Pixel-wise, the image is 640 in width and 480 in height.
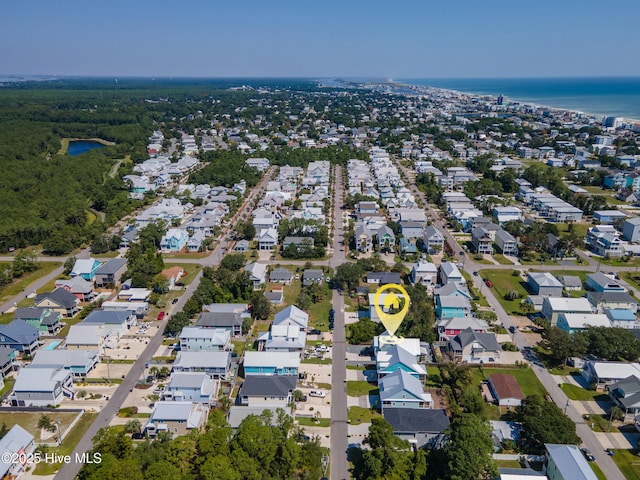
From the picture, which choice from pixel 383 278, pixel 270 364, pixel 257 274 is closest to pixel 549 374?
pixel 383 278

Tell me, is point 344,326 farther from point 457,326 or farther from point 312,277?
point 457,326

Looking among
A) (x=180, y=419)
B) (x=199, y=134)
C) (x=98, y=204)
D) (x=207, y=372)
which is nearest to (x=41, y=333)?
(x=207, y=372)

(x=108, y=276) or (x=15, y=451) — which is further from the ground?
(x=15, y=451)

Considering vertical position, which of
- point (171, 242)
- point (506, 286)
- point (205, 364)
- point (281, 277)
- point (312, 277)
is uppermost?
point (205, 364)

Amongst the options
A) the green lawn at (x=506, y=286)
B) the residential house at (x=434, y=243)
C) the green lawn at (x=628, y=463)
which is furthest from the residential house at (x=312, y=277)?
the green lawn at (x=628, y=463)

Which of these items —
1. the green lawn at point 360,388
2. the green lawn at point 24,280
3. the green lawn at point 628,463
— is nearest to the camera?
→ the green lawn at point 628,463

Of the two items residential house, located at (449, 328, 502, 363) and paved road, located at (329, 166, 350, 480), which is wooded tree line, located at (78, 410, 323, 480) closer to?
paved road, located at (329, 166, 350, 480)

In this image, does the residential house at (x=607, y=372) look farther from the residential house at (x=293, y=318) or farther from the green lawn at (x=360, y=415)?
the residential house at (x=293, y=318)

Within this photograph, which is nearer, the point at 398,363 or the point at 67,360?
the point at 398,363
